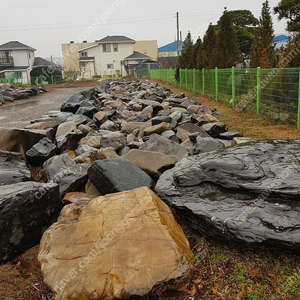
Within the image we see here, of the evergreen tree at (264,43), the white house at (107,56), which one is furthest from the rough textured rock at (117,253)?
the white house at (107,56)

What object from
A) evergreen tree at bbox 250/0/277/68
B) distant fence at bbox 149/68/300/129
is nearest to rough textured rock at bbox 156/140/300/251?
distant fence at bbox 149/68/300/129

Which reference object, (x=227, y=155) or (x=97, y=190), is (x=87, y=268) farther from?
(x=227, y=155)

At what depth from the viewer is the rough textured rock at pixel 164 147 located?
4.93m

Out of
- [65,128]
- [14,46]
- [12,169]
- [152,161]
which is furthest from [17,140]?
[14,46]

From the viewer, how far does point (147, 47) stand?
5991cm

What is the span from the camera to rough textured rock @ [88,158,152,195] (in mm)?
3453

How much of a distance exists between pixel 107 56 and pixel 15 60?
12764mm

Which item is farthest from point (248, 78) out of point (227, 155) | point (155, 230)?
point (155, 230)

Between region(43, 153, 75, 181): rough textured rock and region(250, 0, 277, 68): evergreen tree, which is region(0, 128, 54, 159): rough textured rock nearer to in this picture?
region(43, 153, 75, 181): rough textured rock

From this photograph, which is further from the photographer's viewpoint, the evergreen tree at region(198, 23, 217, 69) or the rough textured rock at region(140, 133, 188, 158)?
the evergreen tree at region(198, 23, 217, 69)

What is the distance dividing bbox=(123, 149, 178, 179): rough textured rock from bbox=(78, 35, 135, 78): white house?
143 ft

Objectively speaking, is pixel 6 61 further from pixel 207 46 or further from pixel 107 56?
pixel 207 46

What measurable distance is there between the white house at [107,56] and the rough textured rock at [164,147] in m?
42.8

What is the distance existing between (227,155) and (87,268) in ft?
6.46
